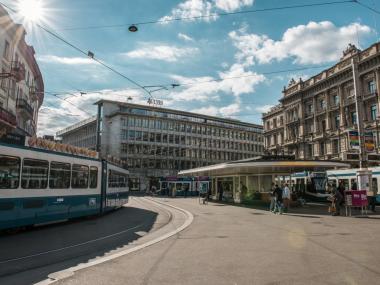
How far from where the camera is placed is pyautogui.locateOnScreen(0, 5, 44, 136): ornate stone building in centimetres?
2920

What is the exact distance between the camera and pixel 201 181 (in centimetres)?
5725

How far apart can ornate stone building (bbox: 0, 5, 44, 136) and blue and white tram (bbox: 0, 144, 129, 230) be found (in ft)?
37.4

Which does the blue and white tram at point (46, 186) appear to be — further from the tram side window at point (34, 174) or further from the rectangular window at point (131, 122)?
the rectangular window at point (131, 122)

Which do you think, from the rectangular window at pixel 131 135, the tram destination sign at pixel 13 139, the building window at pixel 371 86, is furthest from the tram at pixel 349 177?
the rectangular window at pixel 131 135

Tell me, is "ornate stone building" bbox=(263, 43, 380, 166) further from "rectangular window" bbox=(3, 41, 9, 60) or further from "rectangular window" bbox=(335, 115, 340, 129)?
"rectangular window" bbox=(3, 41, 9, 60)

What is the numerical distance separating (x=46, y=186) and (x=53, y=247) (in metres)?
4.08

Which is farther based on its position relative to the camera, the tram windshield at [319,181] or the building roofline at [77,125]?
the building roofline at [77,125]

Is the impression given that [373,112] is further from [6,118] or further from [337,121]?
[6,118]

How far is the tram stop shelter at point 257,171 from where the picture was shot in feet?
84.2

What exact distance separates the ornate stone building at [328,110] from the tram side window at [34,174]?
1421 inches

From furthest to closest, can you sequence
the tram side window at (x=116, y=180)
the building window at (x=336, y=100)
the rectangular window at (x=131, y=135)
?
the rectangular window at (x=131, y=135)
the building window at (x=336, y=100)
the tram side window at (x=116, y=180)

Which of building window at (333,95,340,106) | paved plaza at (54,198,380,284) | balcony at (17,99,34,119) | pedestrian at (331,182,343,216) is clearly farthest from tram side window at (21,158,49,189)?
building window at (333,95,340,106)

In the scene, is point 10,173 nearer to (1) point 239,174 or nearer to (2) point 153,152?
(1) point 239,174

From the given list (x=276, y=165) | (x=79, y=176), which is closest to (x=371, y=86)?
(x=276, y=165)
